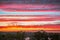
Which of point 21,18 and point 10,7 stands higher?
point 10,7

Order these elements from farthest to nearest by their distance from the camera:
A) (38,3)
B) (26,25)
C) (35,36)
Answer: (26,25), (35,36), (38,3)

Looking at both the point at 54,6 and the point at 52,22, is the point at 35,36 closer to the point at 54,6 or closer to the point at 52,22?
the point at 52,22

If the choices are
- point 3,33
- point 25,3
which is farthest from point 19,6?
point 3,33

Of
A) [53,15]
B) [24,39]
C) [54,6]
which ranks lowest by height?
[24,39]

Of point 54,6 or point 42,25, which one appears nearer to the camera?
point 54,6

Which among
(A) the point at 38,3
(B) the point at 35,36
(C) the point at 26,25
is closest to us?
(A) the point at 38,3

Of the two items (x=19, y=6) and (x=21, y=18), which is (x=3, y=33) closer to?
(x=21, y=18)

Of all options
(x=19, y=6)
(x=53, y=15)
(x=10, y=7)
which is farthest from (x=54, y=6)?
(x=10, y=7)
